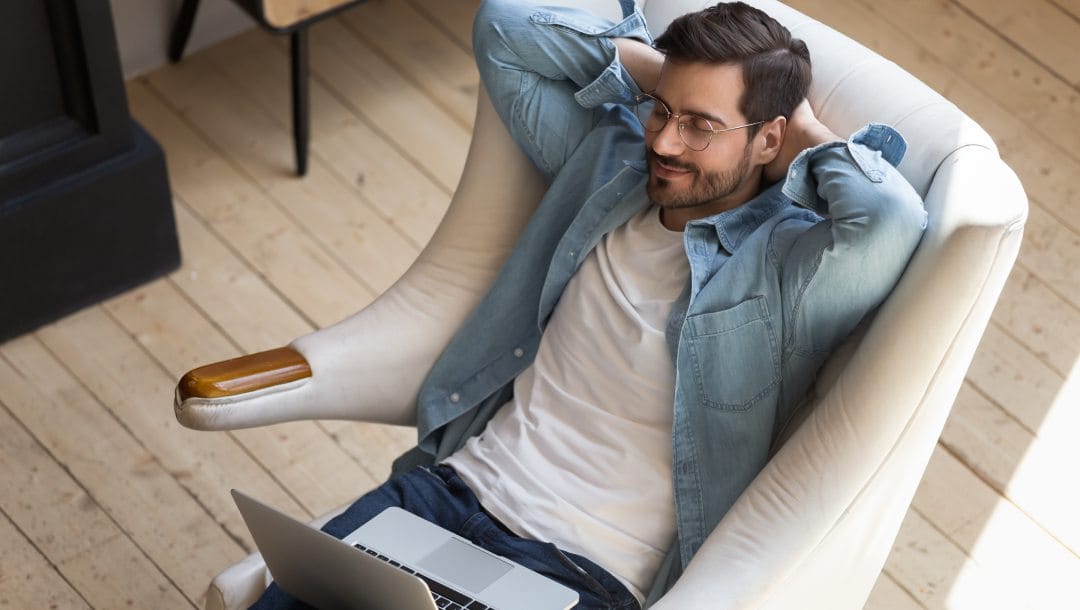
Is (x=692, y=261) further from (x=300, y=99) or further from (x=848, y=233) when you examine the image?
(x=300, y=99)

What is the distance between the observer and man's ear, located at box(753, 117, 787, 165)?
1785 mm

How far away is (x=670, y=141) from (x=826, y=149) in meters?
0.21

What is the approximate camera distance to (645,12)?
2006mm

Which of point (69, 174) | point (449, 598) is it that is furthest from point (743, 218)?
point (69, 174)

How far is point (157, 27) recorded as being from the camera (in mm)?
3258

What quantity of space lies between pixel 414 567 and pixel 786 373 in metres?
0.52

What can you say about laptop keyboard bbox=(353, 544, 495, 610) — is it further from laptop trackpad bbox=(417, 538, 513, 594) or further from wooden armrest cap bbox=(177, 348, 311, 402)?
wooden armrest cap bbox=(177, 348, 311, 402)

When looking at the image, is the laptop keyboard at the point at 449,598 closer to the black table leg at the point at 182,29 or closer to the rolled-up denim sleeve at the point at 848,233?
the rolled-up denim sleeve at the point at 848,233

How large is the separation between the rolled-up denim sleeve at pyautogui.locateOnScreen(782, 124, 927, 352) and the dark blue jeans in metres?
0.39

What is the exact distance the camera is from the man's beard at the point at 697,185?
5.88 ft

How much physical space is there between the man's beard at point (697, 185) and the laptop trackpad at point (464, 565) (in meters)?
0.51

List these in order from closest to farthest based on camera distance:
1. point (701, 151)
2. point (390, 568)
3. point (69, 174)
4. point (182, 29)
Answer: point (390, 568) → point (701, 151) → point (69, 174) → point (182, 29)

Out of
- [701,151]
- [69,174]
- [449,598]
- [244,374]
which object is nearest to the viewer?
[449,598]

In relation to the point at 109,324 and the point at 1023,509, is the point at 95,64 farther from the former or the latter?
the point at 1023,509
